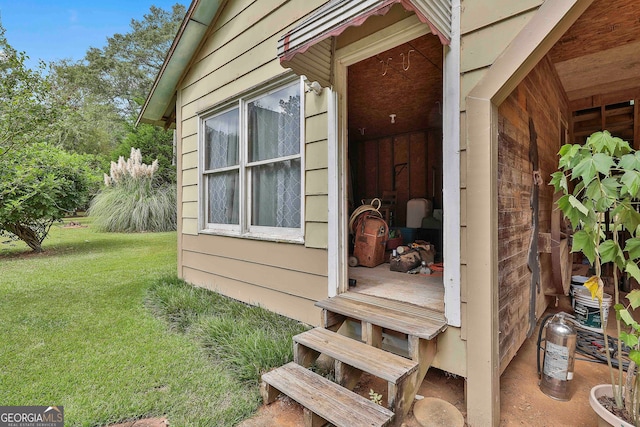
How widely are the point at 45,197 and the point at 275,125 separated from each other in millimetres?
6184

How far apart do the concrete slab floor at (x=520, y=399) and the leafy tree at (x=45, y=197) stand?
6060 millimetres

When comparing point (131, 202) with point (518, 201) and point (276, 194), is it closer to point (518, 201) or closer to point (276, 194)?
point (276, 194)

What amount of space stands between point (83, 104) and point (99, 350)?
21342mm

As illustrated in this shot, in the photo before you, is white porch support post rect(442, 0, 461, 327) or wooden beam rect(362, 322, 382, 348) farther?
wooden beam rect(362, 322, 382, 348)

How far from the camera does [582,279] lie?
3.38 meters

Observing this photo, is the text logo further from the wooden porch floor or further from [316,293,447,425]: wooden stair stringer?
the wooden porch floor

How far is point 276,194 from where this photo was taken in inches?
122

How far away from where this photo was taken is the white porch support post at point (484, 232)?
159 cm

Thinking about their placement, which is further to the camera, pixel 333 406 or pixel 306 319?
pixel 306 319

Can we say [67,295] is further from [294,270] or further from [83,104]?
[83,104]

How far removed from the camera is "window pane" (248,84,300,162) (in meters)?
2.87

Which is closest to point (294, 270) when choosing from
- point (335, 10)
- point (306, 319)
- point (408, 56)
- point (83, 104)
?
point (306, 319)

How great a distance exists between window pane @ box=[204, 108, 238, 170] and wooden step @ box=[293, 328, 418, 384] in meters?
2.35

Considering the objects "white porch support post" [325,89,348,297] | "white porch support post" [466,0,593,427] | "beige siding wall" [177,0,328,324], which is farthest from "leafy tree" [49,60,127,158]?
"white porch support post" [466,0,593,427]
